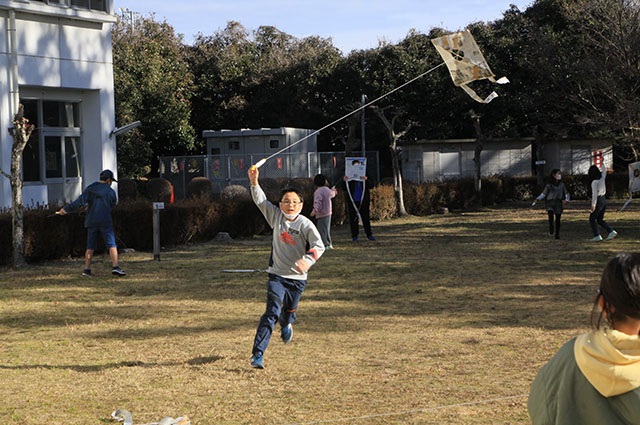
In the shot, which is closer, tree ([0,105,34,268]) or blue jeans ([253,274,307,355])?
blue jeans ([253,274,307,355])

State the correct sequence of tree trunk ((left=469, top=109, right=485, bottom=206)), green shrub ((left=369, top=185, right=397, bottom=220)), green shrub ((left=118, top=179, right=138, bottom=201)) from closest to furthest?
1. green shrub ((left=369, top=185, right=397, bottom=220))
2. green shrub ((left=118, top=179, right=138, bottom=201))
3. tree trunk ((left=469, top=109, right=485, bottom=206))

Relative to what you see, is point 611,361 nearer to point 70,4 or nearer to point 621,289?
point 621,289

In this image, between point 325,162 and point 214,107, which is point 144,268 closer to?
point 325,162

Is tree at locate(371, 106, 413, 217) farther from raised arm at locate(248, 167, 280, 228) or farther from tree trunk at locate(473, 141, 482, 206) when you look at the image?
raised arm at locate(248, 167, 280, 228)

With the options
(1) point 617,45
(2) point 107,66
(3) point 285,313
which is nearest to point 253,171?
(3) point 285,313

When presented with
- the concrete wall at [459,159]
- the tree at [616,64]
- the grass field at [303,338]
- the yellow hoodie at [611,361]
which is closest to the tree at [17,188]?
the grass field at [303,338]

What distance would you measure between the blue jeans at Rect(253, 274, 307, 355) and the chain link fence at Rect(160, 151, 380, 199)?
65.1ft

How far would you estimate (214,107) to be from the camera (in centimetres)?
3950

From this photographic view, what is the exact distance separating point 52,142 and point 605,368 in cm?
1903

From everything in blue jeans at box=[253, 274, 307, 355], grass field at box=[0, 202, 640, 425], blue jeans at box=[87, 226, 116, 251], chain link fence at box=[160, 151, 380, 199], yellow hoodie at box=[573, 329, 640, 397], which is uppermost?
chain link fence at box=[160, 151, 380, 199]

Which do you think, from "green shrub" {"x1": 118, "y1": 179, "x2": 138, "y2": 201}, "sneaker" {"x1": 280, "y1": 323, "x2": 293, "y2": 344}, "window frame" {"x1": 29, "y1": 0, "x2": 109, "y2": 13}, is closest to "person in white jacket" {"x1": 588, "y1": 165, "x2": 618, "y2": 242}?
"sneaker" {"x1": 280, "y1": 323, "x2": 293, "y2": 344}

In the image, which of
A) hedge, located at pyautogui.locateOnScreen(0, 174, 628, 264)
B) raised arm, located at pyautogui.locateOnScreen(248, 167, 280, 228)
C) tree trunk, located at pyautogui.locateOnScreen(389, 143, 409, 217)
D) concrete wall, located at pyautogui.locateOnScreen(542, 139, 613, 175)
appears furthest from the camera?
concrete wall, located at pyautogui.locateOnScreen(542, 139, 613, 175)

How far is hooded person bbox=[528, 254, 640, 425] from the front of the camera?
213 cm

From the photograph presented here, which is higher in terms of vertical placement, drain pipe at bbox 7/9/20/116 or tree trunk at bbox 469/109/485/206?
drain pipe at bbox 7/9/20/116
